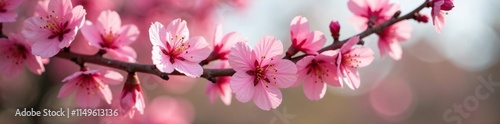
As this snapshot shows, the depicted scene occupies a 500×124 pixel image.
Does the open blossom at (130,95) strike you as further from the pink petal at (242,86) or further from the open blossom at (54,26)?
the pink petal at (242,86)

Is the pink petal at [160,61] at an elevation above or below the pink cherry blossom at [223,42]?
above

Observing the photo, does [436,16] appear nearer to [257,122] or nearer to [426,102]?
[257,122]

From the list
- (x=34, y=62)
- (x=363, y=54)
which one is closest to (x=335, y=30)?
(x=363, y=54)

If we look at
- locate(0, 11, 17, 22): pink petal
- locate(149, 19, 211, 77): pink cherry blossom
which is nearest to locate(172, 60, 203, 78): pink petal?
locate(149, 19, 211, 77): pink cherry blossom

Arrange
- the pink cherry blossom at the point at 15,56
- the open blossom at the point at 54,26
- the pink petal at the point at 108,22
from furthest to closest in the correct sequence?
the pink petal at the point at 108,22
the pink cherry blossom at the point at 15,56
the open blossom at the point at 54,26

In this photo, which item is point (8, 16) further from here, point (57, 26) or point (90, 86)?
point (90, 86)

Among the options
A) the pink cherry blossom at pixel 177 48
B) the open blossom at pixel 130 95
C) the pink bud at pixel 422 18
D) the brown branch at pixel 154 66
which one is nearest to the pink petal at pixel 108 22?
the brown branch at pixel 154 66
